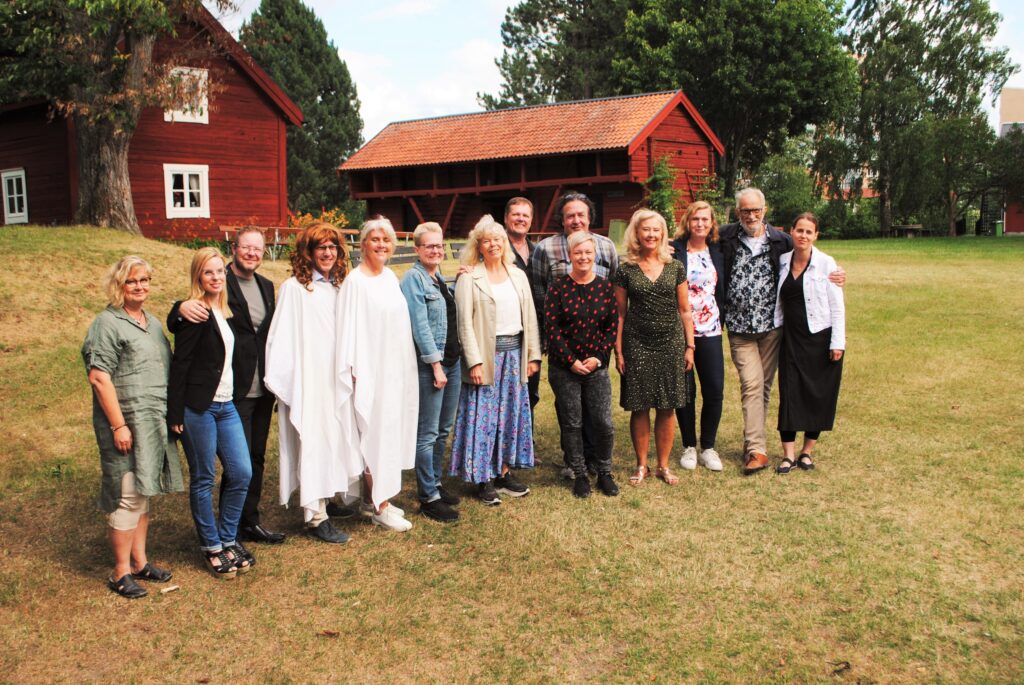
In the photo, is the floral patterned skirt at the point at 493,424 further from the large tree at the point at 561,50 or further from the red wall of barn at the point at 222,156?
the large tree at the point at 561,50

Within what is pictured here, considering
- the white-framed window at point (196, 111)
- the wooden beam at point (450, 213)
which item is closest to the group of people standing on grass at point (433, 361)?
the white-framed window at point (196, 111)

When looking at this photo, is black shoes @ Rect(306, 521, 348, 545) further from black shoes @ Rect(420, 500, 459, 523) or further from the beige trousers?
the beige trousers

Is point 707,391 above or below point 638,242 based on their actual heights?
below

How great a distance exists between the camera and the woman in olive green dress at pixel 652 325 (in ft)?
19.6

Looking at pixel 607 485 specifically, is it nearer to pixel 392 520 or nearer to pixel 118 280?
pixel 392 520

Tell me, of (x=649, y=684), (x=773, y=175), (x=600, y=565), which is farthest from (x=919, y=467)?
Result: (x=773, y=175)

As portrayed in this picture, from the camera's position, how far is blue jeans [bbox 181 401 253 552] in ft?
14.8

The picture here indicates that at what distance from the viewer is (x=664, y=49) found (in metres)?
37.6

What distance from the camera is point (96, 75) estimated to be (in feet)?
56.5

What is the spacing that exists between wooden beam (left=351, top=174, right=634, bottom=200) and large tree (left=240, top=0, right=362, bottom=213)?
34.1 feet

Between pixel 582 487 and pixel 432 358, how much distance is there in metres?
1.48

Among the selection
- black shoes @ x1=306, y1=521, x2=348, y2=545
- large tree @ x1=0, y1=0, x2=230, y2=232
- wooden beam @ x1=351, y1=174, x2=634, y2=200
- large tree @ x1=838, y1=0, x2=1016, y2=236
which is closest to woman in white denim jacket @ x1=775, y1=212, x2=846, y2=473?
black shoes @ x1=306, y1=521, x2=348, y2=545

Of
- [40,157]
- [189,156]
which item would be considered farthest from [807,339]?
[40,157]

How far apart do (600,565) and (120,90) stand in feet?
54.4
